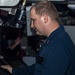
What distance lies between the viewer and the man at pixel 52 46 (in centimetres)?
196

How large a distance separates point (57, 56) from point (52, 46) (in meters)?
0.09

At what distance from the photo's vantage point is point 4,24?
9.04ft

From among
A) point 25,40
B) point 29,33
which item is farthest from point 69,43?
point 25,40

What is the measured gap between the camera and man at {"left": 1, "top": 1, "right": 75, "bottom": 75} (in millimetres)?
1957

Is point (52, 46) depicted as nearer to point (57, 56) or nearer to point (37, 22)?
point (57, 56)

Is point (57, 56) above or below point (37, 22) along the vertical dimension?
below

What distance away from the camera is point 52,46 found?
1.99 meters

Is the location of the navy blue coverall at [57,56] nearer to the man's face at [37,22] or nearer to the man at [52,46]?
the man at [52,46]

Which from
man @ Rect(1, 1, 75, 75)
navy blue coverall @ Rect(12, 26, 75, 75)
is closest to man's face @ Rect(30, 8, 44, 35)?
man @ Rect(1, 1, 75, 75)

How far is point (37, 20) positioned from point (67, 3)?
0.83 meters

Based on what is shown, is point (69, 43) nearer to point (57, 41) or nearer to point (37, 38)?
point (57, 41)

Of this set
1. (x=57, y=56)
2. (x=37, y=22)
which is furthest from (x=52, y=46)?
(x=37, y=22)

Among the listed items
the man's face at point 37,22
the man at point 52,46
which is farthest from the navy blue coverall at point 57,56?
the man's face at point 37,22

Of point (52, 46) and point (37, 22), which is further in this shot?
point (37, 22)
